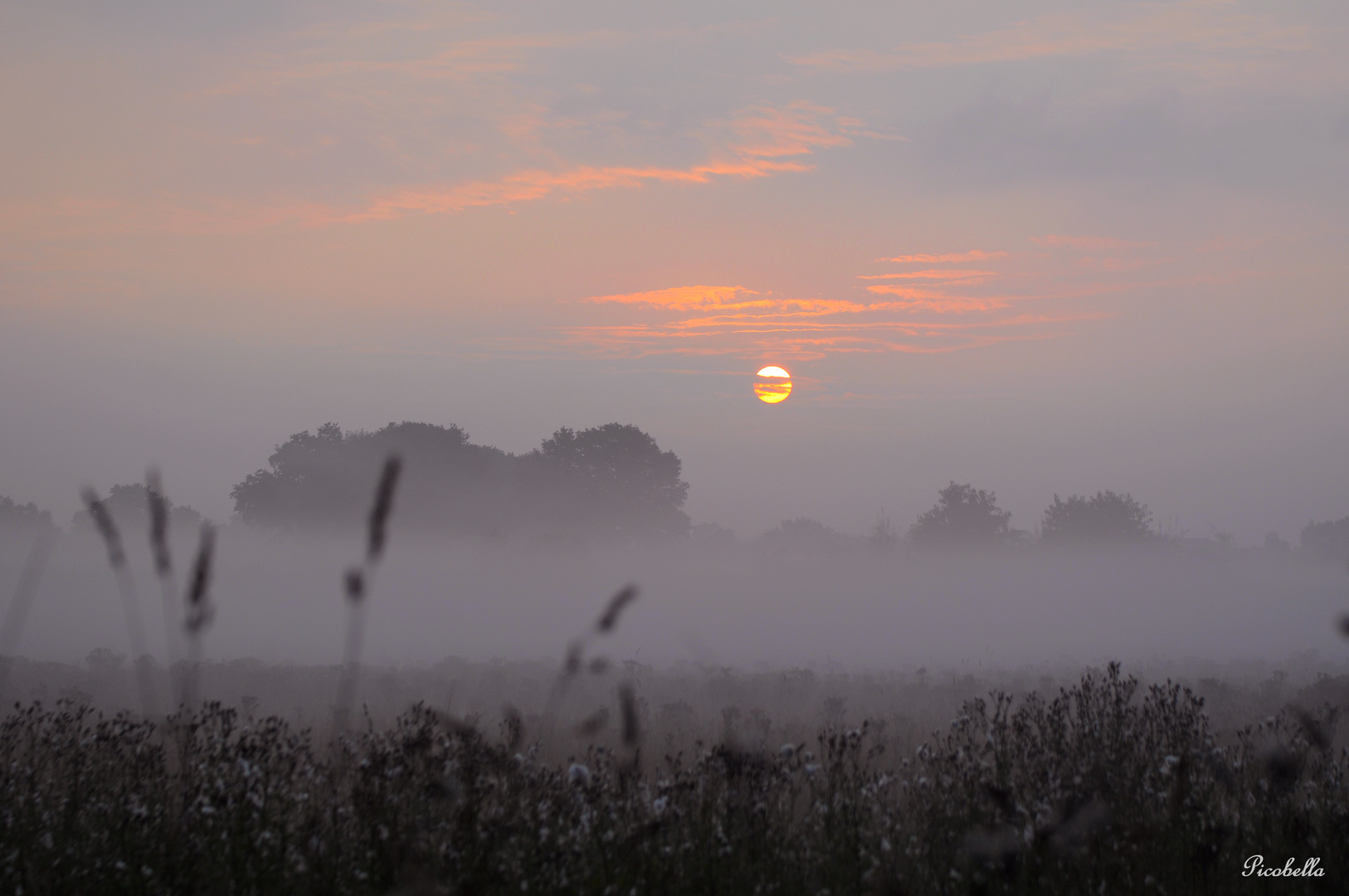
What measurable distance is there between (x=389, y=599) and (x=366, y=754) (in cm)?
4518

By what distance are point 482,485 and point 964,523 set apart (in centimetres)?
3924

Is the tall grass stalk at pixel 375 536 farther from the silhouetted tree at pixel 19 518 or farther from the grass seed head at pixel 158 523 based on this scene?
the silhouetted tree at pixel 19 518

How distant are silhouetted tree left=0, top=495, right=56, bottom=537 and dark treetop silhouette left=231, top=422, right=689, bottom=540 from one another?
32314 mm

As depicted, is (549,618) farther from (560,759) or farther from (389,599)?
(560,759)

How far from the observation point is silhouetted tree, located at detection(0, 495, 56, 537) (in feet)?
254

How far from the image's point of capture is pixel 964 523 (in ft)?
236

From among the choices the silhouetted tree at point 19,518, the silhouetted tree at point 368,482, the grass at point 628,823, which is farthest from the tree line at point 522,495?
the grass at point 628,823

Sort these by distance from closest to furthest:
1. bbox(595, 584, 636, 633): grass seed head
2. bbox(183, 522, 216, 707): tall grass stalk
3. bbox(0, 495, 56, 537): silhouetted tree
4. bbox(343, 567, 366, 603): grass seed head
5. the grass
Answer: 1. bbox(343, 567, 366, 603): grass seed head
2. bbox(183, 522, 216, 707): tall grass stalk
3. bbox(595, 584, 636, 633): grass seed head
4. the grass
5. bbox(0, 495, 56, 537): silhouetted tree

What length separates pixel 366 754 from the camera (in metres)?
5.32

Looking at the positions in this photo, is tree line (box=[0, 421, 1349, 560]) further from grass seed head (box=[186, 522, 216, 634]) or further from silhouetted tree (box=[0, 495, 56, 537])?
grass seed head (box=[186, 522, 216, 634])

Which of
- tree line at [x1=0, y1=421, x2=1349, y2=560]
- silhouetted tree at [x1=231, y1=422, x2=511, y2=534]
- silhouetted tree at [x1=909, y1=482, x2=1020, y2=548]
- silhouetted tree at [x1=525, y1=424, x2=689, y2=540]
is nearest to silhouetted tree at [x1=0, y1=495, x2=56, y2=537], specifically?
tree line at [x1=0, y1=421, x2=1349, y2=560]

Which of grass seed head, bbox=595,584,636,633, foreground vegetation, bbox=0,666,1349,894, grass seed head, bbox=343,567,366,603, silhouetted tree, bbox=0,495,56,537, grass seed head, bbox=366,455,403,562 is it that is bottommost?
foreground vegetation, bbox=0,666,1349,894

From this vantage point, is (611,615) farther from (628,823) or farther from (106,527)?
(628,823)

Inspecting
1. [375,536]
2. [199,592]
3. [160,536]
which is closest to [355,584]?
[375,536]
